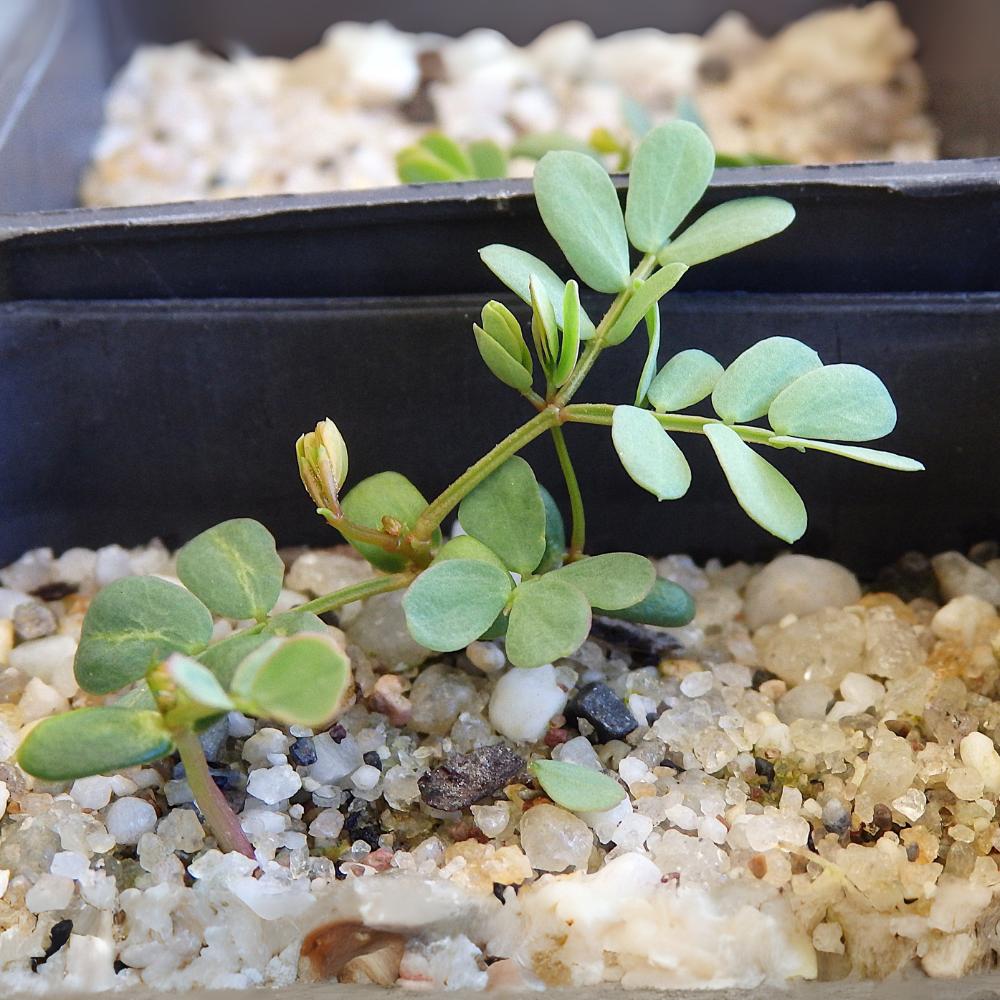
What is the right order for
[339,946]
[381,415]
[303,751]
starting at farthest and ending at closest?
[381,415] < [303,751] < [339,946]

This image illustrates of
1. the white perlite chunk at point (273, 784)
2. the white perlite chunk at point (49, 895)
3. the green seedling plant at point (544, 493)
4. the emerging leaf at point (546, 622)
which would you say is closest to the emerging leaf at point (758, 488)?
the green seedling plant at point (544, 493)

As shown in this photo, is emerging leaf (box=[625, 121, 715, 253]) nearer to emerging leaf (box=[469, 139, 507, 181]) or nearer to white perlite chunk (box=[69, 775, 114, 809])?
emerging leaf (box=[469, 139, 507, 181])

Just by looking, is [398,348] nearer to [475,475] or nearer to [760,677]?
[475,475]

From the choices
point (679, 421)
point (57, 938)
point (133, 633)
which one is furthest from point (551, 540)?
point (57, 938)

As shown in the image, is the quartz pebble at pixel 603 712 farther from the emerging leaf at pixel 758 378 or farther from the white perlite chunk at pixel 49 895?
the white perlite chunk at pixel 49 895

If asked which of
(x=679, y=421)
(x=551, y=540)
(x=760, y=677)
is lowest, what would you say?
(x=760, y=677)

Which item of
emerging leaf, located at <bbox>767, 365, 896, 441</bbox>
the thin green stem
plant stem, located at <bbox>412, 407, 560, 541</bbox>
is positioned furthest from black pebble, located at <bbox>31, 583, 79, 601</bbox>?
emerging leaf, located at <bbox>767, 365, 896, 441</bbox>
